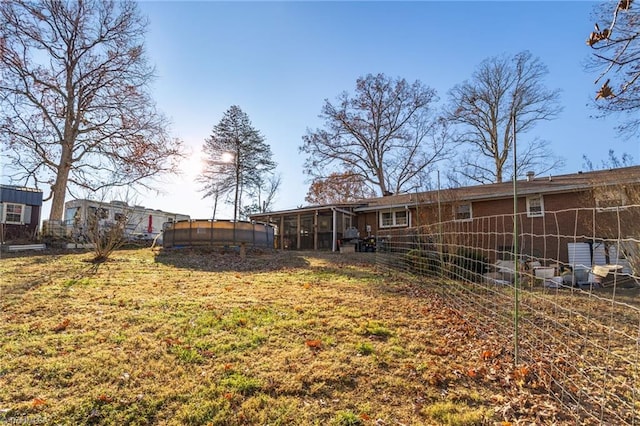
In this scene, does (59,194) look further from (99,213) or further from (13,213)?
(13,213)

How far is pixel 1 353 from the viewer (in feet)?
10.5

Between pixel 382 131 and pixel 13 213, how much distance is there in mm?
25751

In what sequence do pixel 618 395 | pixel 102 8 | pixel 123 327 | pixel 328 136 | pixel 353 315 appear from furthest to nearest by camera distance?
pixel 328 136 < pixel 102 8 < pixel 353 315 < pixel 123 327 < pixel 618 395

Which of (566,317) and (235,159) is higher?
(235,159)

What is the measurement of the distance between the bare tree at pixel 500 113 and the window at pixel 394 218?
38.0ft

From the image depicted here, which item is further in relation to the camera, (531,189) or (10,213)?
(10,213)

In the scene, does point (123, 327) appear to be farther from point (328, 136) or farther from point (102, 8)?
point (328, 136)

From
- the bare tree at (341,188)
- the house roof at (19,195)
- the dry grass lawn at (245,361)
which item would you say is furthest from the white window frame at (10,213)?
the bare tree at (341,188)

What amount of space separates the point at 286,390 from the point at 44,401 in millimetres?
1857

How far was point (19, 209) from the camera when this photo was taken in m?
19.7

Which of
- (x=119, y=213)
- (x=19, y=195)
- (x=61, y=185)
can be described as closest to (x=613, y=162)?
(x=119, y=213)

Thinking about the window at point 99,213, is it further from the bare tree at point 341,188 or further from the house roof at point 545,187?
the bare tree at point 341,188

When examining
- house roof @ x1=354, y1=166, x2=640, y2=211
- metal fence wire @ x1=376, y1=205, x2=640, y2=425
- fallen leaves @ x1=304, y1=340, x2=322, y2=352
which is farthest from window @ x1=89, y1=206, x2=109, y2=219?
house roof @ x1=354, y1=166, x2=640, y2=211

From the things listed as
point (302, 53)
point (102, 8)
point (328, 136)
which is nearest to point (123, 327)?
point (302, 53)
